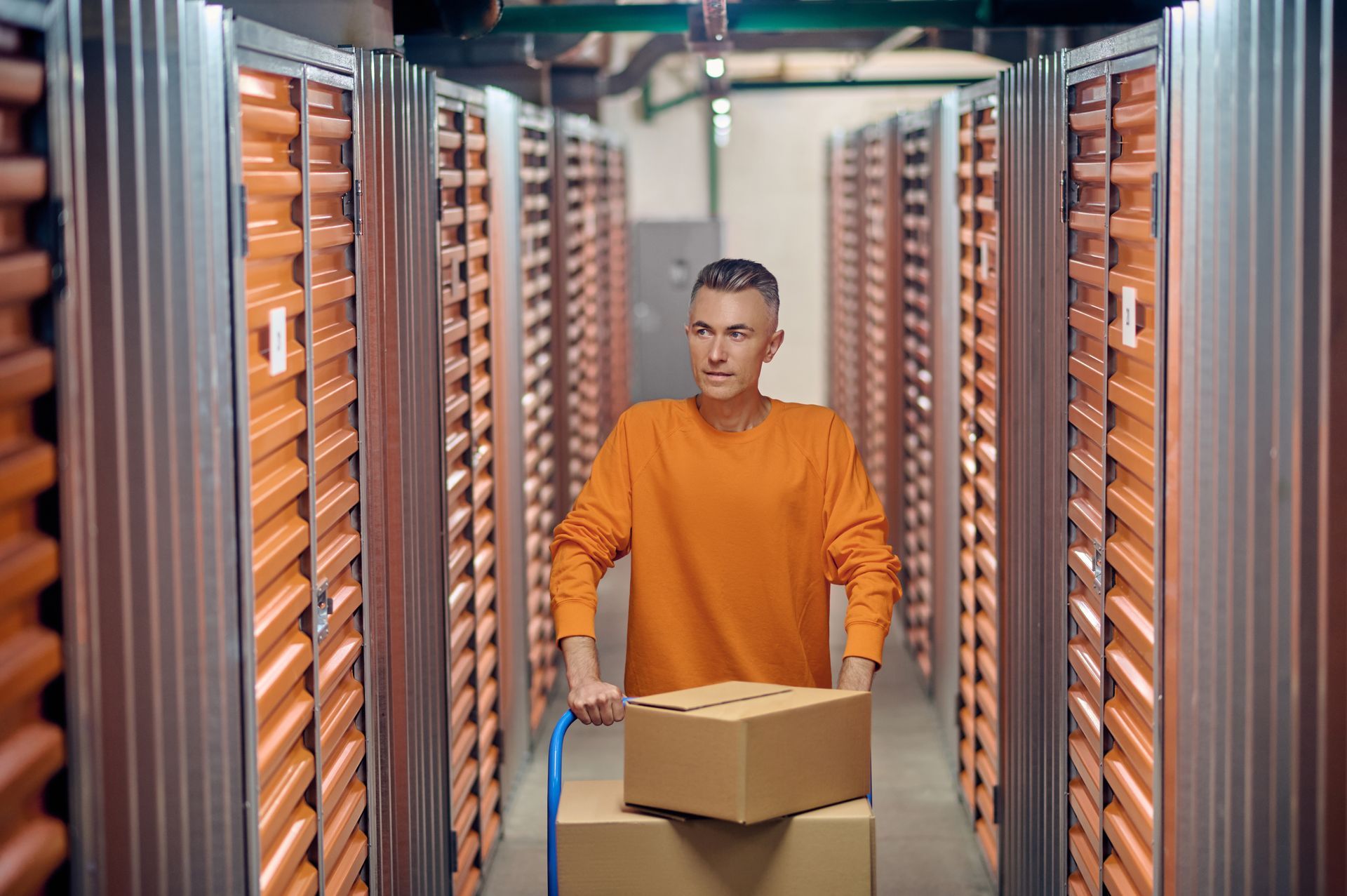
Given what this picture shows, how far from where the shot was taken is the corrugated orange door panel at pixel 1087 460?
3.32 metres

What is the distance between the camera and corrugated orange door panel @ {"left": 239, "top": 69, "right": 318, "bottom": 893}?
2.71 m

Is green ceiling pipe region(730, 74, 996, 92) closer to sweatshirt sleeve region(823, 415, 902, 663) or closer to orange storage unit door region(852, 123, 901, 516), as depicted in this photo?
orange storage unit door region(852, 123, 901, 516)

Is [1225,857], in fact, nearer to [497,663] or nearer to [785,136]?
[497,663]

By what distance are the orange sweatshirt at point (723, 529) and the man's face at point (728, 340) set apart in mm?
136

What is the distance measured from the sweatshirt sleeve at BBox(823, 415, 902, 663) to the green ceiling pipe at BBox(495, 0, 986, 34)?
229 cm

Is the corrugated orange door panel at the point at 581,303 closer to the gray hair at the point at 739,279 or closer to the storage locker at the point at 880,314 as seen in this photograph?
the storage locker at the point at 880,314

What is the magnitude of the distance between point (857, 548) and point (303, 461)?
1.17 meters

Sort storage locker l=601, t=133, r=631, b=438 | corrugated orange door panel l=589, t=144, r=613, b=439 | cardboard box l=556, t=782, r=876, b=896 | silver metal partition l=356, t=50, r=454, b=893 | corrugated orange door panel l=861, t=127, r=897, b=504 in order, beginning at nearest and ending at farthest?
cardboard box l=556, t=782, r=876, b=896 → silver metal partition l=356, t=50, r=454, b=893 → corrugated orange door panel l=861, t=127, r=897, b=504 → corrugated orange door panel l=589, t=144, r=613, b=439 → storage locker l=601, t=133, r=631, b=438

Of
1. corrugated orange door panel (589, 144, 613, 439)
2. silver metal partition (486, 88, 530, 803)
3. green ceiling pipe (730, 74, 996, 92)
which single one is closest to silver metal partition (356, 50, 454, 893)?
silver metal partition (486, 88, 530, 803)

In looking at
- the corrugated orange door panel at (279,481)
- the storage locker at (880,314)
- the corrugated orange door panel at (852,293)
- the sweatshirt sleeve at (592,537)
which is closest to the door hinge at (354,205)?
the corrugated orange door panel at (279,481)

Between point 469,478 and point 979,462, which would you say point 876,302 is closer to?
point 979,462

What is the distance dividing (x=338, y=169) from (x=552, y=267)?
403 cm

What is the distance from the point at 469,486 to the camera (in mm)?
4996

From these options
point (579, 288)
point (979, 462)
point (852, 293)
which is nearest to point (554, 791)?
point (979, 462)
